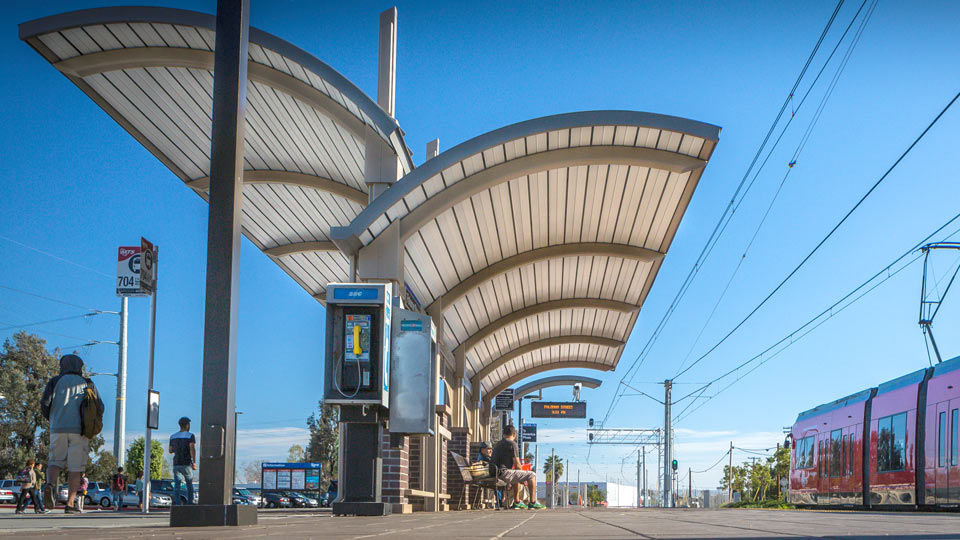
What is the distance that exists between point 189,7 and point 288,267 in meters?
8.17

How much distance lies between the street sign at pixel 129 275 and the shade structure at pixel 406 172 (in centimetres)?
233

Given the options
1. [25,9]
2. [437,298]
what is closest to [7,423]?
[25,9]

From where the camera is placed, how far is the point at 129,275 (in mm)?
16719

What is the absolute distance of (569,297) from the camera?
62.5ft

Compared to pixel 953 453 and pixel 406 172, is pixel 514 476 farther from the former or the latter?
pixel 953 453

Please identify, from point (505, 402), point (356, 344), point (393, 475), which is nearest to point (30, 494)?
point (393, 475)

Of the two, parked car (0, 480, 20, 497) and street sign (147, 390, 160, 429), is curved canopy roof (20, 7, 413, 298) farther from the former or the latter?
parked car (0, 480, 20, 497)

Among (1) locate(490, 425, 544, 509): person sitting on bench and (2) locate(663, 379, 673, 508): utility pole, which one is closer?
(1) locate(490, 425, 544, 509): person sitting on bench

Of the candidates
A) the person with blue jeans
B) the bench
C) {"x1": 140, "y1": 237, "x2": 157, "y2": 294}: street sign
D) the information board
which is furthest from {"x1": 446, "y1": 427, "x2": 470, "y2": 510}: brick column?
the information board

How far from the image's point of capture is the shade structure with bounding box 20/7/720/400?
398 inches

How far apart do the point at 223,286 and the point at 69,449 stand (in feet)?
13.2

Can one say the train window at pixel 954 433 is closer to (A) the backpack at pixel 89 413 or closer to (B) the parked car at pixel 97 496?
(A) the backpack at pixel 89 413

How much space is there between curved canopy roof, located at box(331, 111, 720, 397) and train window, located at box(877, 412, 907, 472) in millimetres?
5536

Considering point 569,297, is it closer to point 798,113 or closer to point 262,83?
point 798,113
